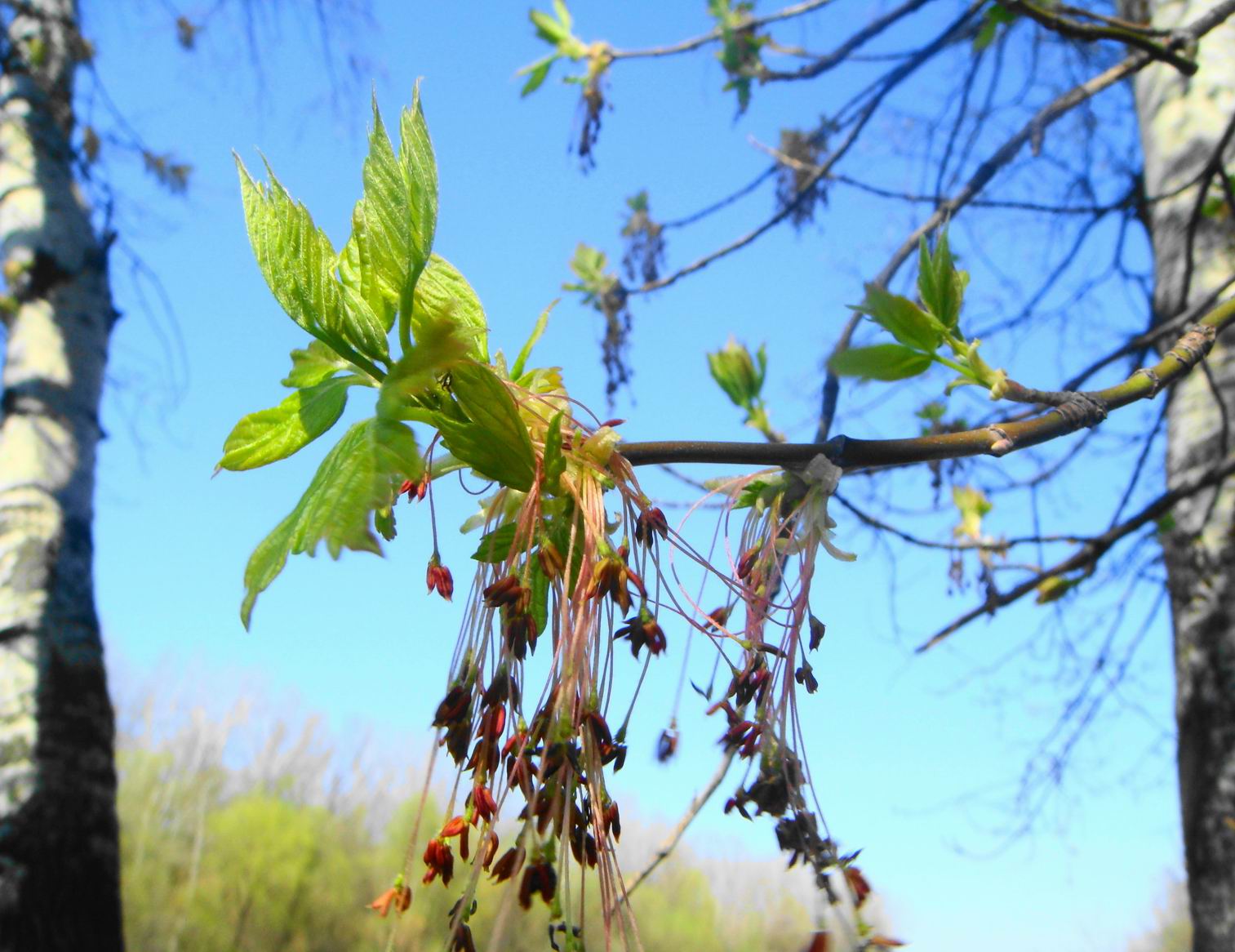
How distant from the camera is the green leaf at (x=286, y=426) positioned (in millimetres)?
633

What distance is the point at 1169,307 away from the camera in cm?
239

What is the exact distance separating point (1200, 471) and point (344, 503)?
2.29m

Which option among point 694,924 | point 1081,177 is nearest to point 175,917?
point 694,924

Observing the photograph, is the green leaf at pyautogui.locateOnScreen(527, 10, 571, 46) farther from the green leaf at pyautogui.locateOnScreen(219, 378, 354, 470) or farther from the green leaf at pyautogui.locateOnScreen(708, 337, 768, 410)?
the green leaf at pyautogui.locateOnScreen(219, 378, 354, 470)

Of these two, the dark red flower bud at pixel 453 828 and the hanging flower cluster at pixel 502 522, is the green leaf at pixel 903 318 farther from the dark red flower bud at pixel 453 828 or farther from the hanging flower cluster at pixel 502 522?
the dark red flower bud at pixel 453 828

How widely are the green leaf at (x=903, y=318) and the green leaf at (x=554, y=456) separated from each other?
250 millimetres

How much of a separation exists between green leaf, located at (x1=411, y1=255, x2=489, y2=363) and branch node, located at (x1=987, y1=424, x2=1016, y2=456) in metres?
0.34

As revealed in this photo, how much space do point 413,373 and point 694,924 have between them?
25.9 feet

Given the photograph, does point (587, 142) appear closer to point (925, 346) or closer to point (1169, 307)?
point (1169, 307)

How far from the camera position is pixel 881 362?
0.75m

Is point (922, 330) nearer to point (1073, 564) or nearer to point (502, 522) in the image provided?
point (502, 522)

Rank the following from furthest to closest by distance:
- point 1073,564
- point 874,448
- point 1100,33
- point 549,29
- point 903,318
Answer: point 549,29 → point 1073,564 → point 1100,33 → point 903,318 → point 874,448

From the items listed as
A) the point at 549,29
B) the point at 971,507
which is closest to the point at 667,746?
the point at 971,507

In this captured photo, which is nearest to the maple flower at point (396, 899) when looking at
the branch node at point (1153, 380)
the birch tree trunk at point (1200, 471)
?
the branch node at point (1153, 380)
